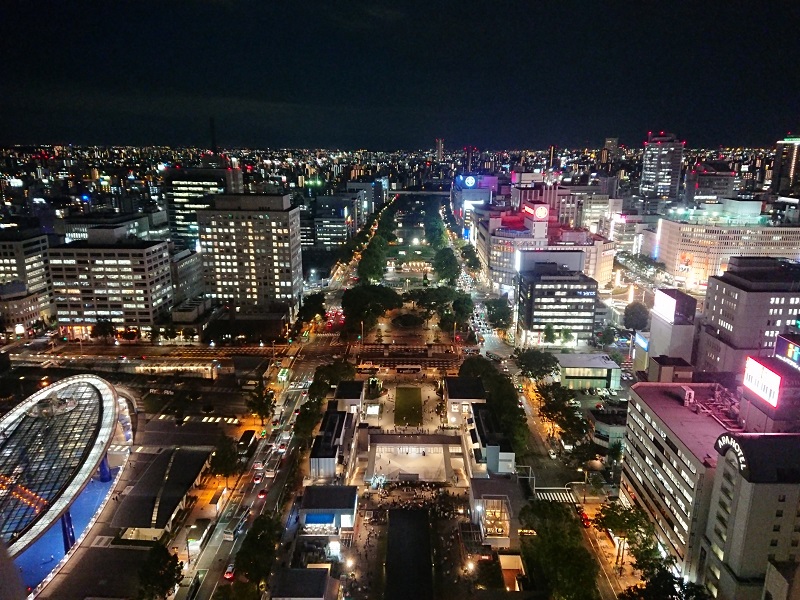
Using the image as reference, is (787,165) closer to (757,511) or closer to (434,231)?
(434,231)

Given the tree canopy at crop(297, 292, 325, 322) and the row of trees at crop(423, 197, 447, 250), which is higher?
the row of trees at crop(423, 197, 447, 250)

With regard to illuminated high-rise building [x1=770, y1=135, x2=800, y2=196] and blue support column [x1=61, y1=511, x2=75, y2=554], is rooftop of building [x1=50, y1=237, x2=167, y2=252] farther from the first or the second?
illuminated high-rise building [x1=770, y1=135, x2=800, y2=196]

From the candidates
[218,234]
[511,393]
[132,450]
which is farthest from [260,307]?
[511,393]

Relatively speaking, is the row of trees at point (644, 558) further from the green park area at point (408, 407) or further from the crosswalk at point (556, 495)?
the green park area at point (408, 407)

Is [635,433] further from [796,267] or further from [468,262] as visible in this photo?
[468,262]

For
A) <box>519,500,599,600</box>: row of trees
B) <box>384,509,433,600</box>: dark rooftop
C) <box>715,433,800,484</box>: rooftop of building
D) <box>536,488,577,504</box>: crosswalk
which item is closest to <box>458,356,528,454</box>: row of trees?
<box>536,488,577,504</box>: crosswalk

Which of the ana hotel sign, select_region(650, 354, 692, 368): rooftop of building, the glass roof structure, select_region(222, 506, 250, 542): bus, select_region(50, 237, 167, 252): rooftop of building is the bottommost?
select_region(222, 506, 250, 542): bus

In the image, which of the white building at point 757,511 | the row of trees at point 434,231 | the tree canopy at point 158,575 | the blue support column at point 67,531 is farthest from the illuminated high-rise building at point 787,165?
the blue support column at point 67,531
